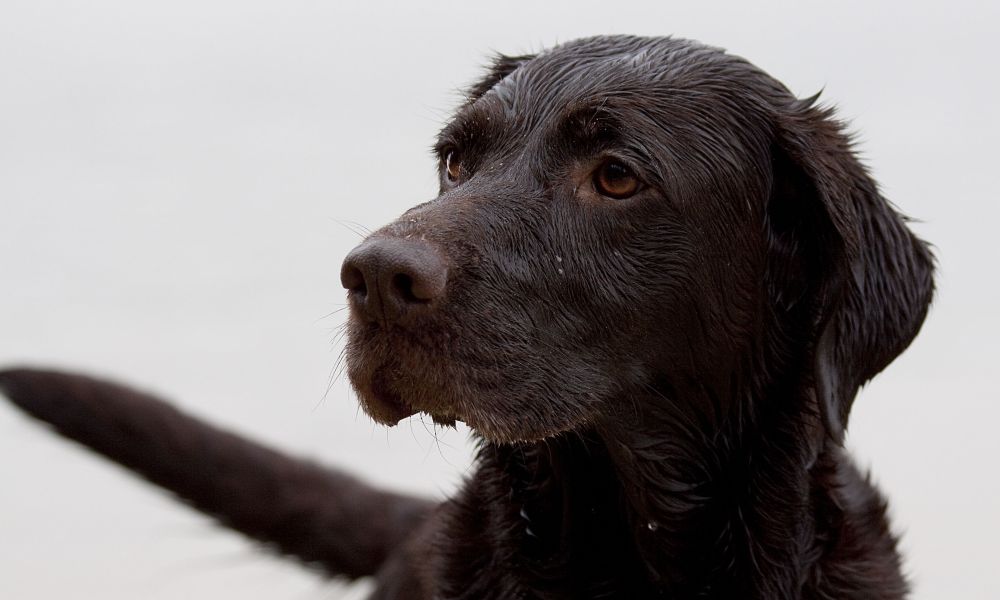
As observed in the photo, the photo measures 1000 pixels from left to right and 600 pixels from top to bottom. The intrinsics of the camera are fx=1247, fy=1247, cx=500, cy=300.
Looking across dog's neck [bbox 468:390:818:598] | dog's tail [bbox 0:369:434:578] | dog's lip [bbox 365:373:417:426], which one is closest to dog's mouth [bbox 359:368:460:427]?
dog's lip [bbox 365:373:417:426]

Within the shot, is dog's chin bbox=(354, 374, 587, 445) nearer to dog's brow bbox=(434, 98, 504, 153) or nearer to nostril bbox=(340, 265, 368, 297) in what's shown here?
nostril bbox=(340, 265, 368, 297)

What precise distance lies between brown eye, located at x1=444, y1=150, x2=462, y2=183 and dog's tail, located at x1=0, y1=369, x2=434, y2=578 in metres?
1.45

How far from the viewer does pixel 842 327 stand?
A: 3.10 metres

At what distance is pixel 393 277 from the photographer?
2.63 m

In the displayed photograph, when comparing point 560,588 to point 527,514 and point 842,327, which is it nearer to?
point 527,514

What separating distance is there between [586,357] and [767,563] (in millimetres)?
777

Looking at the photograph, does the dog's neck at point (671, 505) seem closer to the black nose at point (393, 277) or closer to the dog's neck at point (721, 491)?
the dog's neck at point (721, 491)

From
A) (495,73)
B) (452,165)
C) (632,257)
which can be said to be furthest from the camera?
(495,73)

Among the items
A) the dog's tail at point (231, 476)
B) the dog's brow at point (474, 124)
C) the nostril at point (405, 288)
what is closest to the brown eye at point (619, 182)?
the dog's brow at point (474, 124)

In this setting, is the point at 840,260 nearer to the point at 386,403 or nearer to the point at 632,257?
the point at 632,257

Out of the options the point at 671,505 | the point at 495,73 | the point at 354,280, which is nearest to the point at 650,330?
the point at 671,505

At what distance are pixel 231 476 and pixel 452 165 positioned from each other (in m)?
1.64

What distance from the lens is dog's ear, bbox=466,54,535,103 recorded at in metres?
3.82

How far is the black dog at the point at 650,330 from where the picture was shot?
288cm
